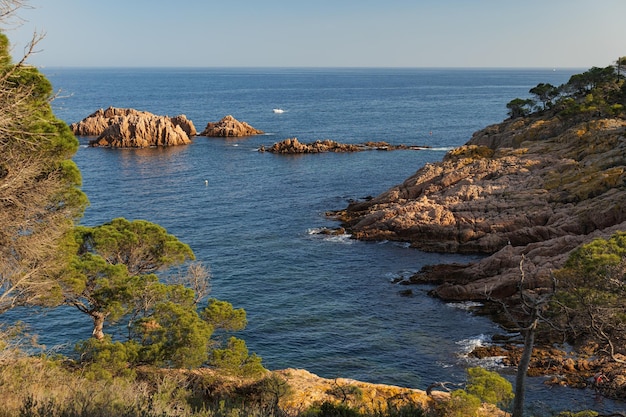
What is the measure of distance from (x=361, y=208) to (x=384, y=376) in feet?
116

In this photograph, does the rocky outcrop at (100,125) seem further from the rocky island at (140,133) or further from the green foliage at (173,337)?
the green foliage at (173,337)

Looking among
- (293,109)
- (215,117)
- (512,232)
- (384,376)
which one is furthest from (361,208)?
(293,109)

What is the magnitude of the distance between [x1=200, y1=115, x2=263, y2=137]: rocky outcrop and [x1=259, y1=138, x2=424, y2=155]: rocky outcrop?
19.6 metres

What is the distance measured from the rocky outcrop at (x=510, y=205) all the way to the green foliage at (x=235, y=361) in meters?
21.7

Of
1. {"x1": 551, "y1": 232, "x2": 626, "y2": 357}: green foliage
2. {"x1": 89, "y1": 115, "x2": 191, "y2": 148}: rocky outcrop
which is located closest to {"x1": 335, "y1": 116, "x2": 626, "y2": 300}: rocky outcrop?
{"x1": 551, "y1": 232, "x2": 626, "y2": 357}: green foliage

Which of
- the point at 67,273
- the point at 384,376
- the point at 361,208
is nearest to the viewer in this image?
the point at 67,273

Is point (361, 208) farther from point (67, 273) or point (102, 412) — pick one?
point (102, 412)

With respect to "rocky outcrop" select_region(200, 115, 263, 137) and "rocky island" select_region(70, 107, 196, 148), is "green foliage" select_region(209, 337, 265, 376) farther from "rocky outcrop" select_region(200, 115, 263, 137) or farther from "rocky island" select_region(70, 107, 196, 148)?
"rocky outcrop" select_region(200, 115, 263, 137)

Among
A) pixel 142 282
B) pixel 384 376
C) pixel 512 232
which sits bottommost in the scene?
pixel 384 376

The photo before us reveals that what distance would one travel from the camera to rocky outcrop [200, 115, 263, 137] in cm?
12656

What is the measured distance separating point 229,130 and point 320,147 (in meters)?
28.7

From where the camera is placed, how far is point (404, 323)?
1539 inches

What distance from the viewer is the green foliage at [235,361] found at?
23.6 meters

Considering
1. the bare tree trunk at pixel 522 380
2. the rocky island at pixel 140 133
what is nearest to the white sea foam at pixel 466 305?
the bare tree trunk at pixel 522 380
